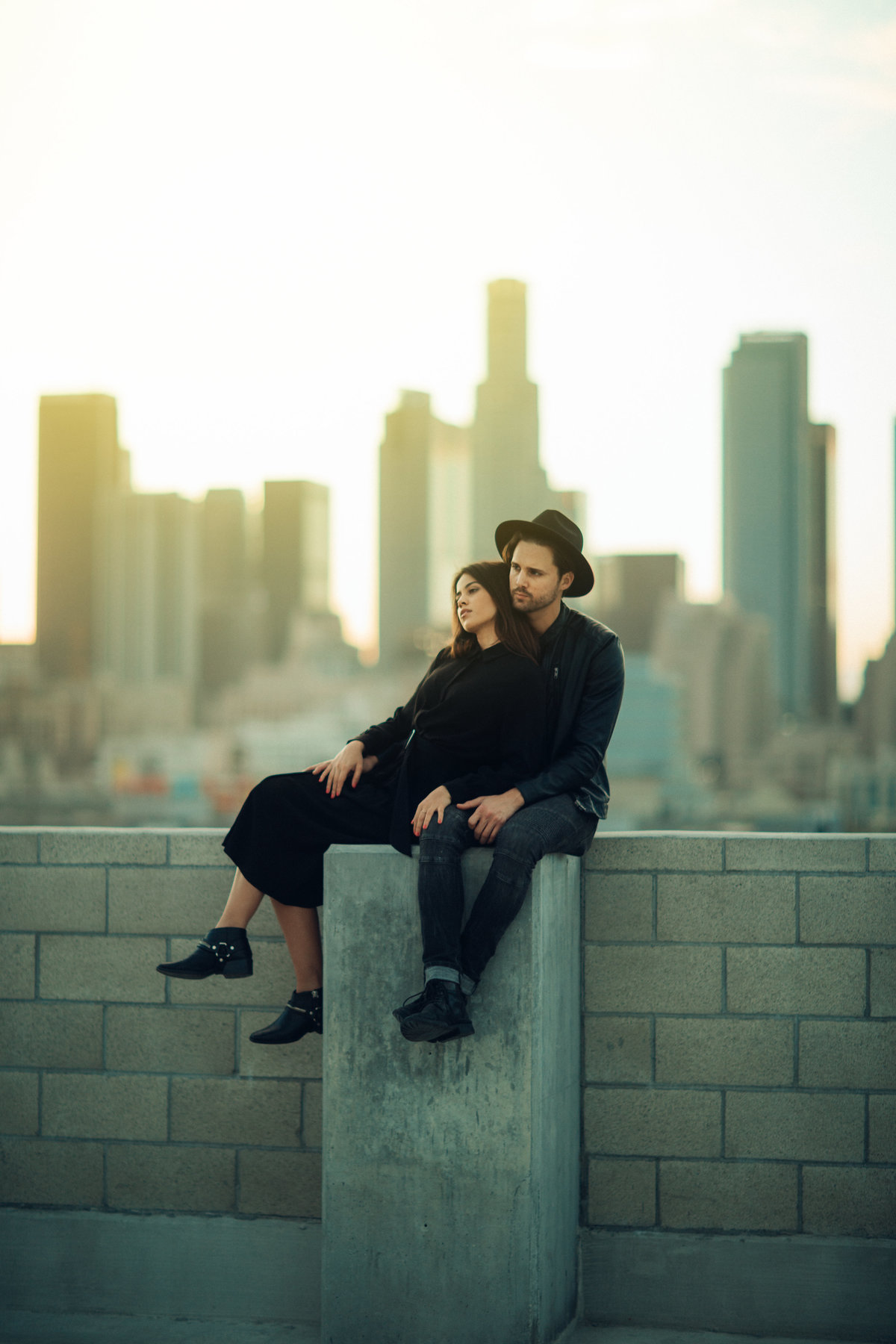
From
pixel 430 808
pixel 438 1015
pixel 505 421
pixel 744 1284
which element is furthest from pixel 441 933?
pixel 505 421

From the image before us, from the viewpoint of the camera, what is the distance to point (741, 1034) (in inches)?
162

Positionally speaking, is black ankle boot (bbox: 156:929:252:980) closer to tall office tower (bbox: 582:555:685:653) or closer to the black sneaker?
the black sneaker

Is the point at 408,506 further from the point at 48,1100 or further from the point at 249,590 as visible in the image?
the point at 48,1100

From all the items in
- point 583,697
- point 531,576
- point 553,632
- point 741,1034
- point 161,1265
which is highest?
point 531,576

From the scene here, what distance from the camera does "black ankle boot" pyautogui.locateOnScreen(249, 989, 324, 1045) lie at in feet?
12.7

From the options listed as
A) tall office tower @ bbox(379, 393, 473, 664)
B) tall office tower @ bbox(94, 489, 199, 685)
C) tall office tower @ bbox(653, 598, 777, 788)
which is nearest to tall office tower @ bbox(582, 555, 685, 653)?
tall office tower @ bbox(653, 598, 777, 788)

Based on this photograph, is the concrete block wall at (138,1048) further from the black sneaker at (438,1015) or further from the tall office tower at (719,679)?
the tall office tower at (719,679)

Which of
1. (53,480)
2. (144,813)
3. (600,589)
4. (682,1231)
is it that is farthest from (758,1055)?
(53,480)

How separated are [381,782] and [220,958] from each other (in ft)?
2.32

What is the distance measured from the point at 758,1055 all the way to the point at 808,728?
6245 inches

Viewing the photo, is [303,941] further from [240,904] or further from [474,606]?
[474,606]

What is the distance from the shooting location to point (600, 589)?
164 m

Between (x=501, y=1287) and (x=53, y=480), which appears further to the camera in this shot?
(x=53, y=480)

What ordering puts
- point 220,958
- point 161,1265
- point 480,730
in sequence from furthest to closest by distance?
point 161,1265 → point 220,958 → point 480,730
